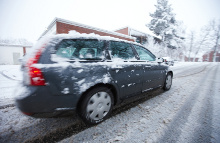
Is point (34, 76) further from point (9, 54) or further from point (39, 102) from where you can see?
point (9, 54)

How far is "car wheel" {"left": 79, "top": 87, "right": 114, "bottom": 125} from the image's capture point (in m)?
1.72

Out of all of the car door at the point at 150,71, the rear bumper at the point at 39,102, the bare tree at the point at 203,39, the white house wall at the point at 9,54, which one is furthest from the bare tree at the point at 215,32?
the white house wall at the point at 9,54

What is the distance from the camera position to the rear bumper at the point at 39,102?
1378 mm

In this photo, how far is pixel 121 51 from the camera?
235 cm

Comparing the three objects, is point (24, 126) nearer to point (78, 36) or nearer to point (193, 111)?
point (78, 36)

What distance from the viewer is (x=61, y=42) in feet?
5.34

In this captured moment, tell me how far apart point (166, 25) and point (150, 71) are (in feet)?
84.3

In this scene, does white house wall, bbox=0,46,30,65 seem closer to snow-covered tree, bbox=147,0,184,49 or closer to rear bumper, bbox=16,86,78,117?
rear bumper, bbox=16,86,78,117

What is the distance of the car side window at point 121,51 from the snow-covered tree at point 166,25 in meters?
24.8

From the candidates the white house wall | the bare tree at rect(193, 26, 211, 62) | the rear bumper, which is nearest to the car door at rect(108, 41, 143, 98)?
the rear bumper

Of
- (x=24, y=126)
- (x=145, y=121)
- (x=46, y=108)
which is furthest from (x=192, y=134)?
(x=24, y=126)

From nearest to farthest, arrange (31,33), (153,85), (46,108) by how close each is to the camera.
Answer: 1. (46,108)
2. (153,85)
3. (31,33)

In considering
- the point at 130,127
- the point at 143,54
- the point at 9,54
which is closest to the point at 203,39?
the point at 143,54

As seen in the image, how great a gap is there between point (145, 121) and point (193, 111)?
1241mm
